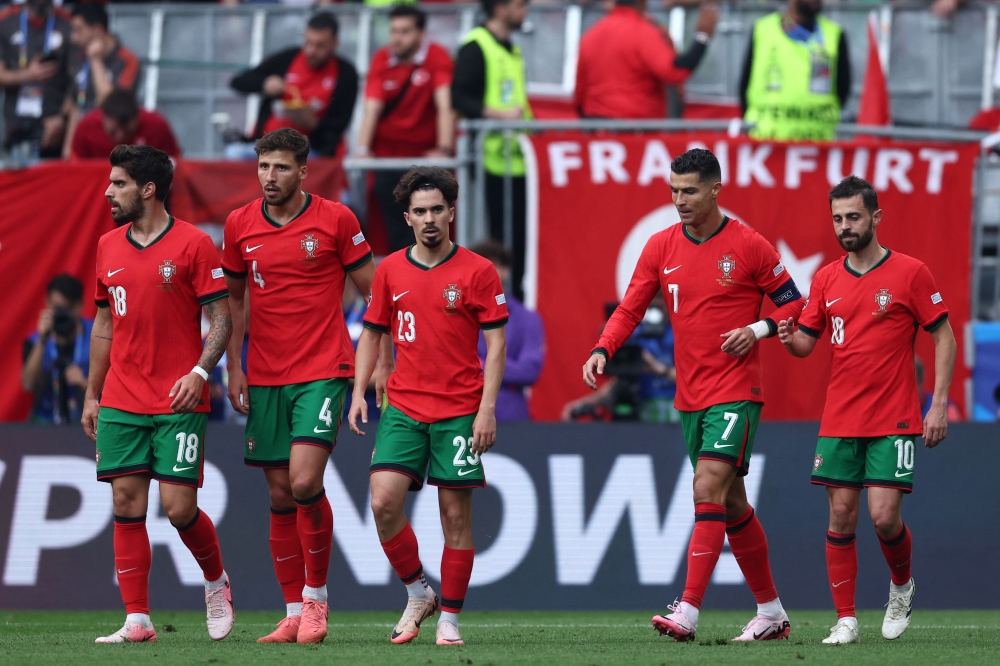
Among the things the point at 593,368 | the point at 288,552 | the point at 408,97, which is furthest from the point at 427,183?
the point at 408,97

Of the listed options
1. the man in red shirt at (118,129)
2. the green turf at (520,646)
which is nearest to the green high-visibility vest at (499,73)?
the man in red shirt at (118,129)

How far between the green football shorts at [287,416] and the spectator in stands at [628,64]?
5475 millimetres

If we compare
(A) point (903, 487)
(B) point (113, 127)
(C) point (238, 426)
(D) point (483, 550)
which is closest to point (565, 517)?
(D) point (483, 550)

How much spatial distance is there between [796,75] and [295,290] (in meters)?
5.93

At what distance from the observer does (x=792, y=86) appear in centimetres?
1189

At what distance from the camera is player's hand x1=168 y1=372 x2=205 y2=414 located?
7.24 meters

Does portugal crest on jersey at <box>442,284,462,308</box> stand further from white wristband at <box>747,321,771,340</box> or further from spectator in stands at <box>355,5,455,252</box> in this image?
spectator in stands at <box>355,5,455,252</box>

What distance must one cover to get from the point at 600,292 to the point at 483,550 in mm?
2388

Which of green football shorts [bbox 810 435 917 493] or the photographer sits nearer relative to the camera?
green football shorts [bbox 810 435 917 493]

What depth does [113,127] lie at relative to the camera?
1205cm

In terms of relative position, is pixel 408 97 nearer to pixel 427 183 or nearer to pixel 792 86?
pixel 792 86

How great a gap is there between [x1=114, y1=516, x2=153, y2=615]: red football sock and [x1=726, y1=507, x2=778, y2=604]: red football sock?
10.0ft

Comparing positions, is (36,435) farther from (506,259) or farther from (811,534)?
(811,534)

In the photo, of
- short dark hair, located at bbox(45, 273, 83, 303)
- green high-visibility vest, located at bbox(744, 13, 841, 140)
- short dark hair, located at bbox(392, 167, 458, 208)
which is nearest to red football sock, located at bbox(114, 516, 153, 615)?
short dark hair, located at bbox(392, 167, 458, 208)
